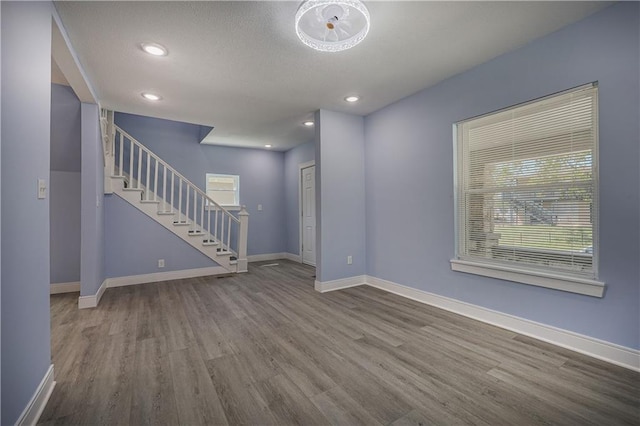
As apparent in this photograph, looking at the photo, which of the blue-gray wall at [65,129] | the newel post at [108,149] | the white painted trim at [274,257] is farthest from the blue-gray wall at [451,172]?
the blue-gray wall at [65,129]

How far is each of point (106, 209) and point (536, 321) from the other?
5.36 m

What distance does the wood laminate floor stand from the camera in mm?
1555

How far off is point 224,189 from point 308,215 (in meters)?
1.96

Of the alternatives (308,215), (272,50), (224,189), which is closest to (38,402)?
(272,50)

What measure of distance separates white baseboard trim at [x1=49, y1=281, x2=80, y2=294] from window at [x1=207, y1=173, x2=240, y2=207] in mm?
2647

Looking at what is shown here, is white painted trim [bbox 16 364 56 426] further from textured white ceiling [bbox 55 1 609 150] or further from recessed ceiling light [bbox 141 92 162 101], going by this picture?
recessed ceiling light [bbox 141 92 162 101]

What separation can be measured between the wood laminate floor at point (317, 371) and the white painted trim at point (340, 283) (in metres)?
0.73

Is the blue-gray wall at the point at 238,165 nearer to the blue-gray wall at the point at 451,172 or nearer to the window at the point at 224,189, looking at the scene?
the window at the point at 224,189

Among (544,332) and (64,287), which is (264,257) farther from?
(544,332)

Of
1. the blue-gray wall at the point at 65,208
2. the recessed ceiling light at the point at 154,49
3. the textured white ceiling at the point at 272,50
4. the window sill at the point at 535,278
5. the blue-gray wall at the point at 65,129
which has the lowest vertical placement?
the window sill at the point at 535,278

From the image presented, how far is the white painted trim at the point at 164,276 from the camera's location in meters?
4.22

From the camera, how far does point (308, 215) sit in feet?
19.7

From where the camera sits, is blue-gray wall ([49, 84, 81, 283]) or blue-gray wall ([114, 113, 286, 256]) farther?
blue-gray wall ([114, 113, 286, 256])

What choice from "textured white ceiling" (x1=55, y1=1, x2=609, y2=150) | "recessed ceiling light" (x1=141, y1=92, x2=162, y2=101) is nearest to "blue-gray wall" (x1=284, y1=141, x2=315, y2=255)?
"textured white ceiling" (x1=55, y1=1, x2=609, y2=150)
